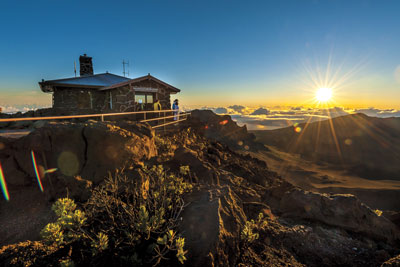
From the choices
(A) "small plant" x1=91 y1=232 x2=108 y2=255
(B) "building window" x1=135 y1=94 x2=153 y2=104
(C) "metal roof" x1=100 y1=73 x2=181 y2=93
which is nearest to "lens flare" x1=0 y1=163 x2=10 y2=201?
(A) "small plant" x1=91 y1=232 x2=108 y2=255

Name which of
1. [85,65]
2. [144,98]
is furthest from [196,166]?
[85,65]

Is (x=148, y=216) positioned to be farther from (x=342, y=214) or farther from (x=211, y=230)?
(x=342, y=214)

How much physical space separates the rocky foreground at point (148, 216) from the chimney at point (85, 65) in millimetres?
19544

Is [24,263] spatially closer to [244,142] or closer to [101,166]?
[101,166]

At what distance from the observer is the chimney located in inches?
773

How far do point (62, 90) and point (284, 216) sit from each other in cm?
1721

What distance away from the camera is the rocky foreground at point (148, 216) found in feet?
6.61

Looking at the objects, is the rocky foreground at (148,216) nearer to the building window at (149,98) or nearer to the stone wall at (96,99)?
the stone wall at (96,99)

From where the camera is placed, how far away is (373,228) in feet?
13.8

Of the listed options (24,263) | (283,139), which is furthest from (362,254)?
(283,139)

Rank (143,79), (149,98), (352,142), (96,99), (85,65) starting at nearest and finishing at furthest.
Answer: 1. (143,79)
2. (96,99)
3. (149,98)
4. (85,65)
5. (352,142)

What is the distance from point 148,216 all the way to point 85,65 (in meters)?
22.9

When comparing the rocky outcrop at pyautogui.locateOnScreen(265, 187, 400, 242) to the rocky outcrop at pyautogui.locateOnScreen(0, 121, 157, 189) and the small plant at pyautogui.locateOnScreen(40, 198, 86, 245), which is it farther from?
the small plant at pyautogui.locateOnScreen(40, 198, 86, 245)

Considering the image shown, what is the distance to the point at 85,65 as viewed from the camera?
19.8 meters
